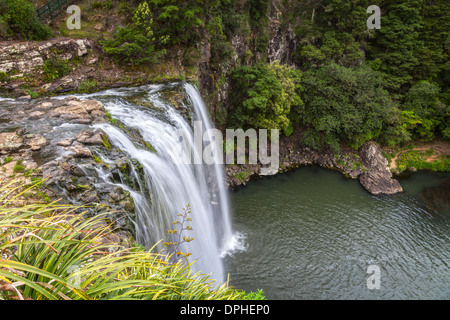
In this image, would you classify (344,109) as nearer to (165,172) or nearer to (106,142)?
(165,172)

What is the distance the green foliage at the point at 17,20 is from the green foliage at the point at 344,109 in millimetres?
15191

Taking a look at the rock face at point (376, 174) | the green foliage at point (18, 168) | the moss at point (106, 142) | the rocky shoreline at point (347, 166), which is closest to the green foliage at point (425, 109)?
the rock face at point (376, 174)

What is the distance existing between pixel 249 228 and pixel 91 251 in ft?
34.4

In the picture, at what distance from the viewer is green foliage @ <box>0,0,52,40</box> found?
390 inches

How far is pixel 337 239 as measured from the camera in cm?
1184

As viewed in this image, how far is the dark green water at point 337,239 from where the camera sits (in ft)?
32.2

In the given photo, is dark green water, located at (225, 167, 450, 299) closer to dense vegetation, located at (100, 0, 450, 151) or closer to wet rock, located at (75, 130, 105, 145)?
dense vegetation, located at (100, 0, 450, 151)

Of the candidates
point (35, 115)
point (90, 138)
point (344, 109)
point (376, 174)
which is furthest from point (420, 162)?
point (35, 115)

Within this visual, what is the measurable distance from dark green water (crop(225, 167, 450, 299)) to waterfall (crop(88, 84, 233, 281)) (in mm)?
1582

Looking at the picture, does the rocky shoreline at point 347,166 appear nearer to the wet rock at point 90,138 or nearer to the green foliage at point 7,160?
the wet rock at point 90,138

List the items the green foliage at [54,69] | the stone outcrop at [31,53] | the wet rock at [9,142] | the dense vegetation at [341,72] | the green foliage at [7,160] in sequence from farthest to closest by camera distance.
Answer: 1. the dense vegetation at [341,72]
2. the green foliage at [54,69]
3. the stone outcrop at [31,53]
4. the wet rock at [9,142]
5. the green foliage at [7,160]

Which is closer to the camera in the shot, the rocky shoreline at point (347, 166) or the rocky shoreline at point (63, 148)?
the rocky shoreline at point (63, 148)

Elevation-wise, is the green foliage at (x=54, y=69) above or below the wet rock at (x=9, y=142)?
above

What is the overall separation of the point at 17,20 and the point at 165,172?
9196 millimetres
